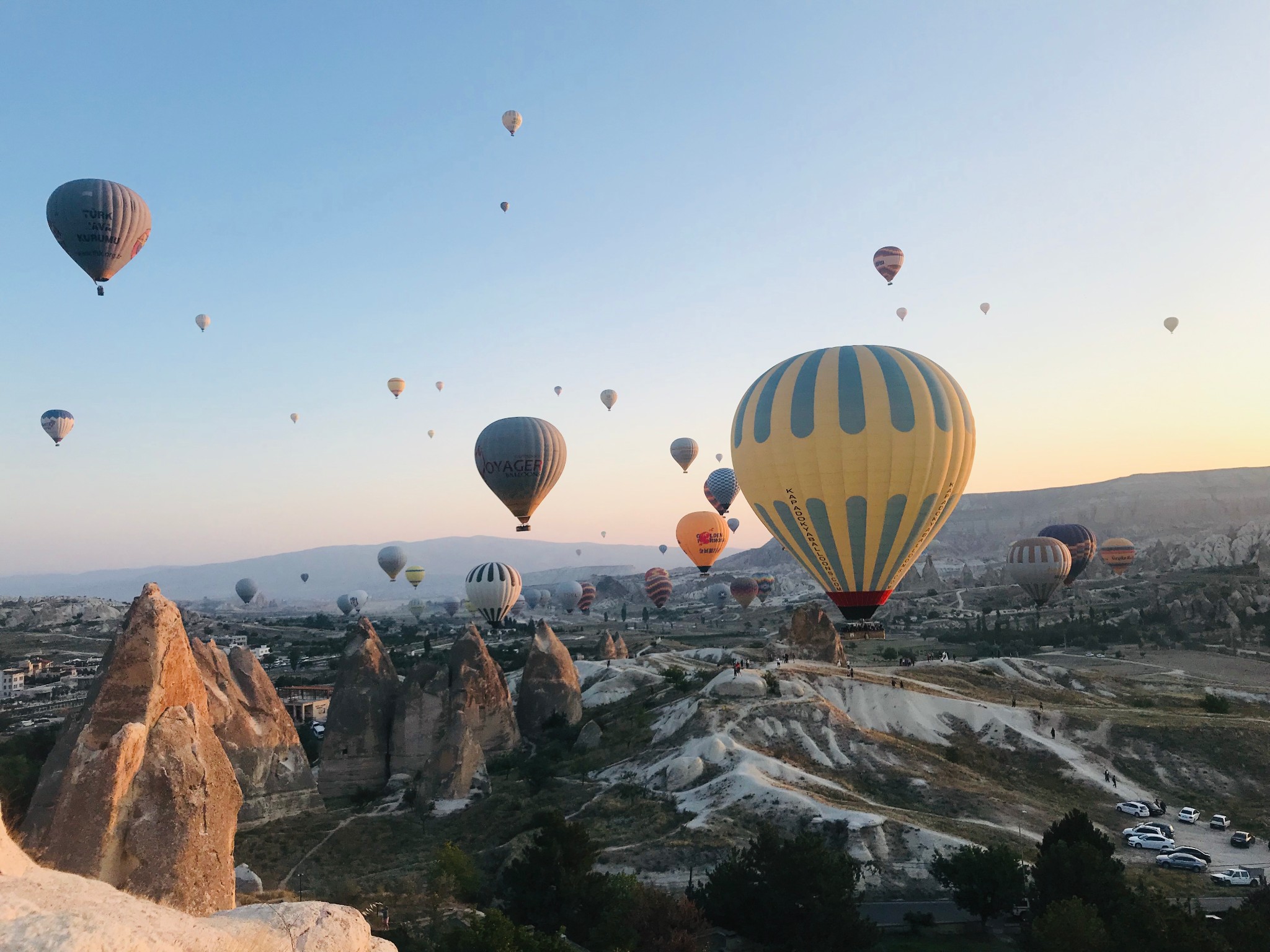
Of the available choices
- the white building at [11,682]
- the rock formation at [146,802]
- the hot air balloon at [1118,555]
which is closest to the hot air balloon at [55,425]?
the white building at [11,682]

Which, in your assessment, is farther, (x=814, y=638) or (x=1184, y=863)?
(x=814, y=638)

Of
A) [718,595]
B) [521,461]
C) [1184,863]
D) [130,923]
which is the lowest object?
[1184,863]

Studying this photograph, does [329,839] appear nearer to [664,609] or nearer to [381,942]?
[381,942]

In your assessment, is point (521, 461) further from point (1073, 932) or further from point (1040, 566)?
point (1040, 566)

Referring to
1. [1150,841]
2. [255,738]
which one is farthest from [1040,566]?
[255,738]

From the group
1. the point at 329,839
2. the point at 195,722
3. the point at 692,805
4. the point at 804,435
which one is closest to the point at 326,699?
the point at 329,839

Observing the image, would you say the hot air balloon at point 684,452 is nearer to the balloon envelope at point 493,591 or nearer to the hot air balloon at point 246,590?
the balloon envelope at point 493,591

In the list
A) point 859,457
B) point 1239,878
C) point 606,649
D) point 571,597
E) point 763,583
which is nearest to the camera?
point 1239,878
